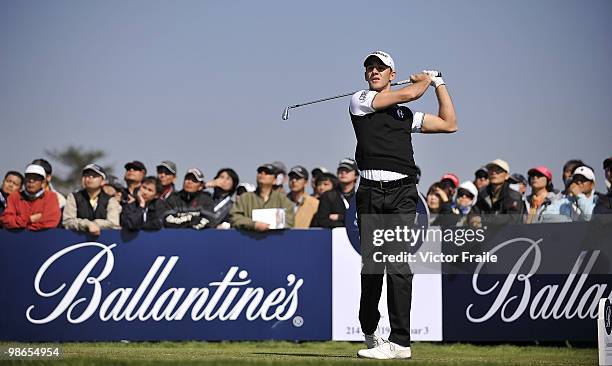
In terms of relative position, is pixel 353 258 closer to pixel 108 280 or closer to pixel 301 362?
pixel 108 280

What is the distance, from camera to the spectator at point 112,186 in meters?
15.3

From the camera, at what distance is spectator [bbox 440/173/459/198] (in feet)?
48.6

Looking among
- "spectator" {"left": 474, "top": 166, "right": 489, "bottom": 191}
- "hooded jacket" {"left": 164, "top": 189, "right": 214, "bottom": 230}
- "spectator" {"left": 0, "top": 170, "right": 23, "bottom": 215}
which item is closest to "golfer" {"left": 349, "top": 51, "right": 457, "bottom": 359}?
"hooded jacket" {"left": 164, "top": 189, "right": 214, "bottom": 230}

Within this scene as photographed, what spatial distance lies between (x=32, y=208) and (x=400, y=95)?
6284mm

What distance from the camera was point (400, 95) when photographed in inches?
329

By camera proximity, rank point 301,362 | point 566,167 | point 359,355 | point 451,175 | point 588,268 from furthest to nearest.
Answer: point 451,175 → point 566,167 → point 588,268 → point 359,355 → point 301,362

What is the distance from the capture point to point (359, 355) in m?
8.70

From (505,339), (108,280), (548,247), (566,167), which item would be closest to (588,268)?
(548,247)

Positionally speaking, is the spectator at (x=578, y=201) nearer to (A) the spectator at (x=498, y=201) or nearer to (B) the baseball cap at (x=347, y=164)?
(A) the spectator at (x=498, y=201)

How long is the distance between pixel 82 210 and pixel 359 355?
5.65 m

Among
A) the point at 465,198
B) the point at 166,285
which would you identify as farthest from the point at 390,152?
the point at 465,198

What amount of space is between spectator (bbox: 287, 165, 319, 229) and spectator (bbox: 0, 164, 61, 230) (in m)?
3.16

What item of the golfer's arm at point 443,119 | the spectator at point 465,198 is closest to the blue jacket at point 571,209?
the spectator at point 465,198

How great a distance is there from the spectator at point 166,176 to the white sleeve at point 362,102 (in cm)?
585
